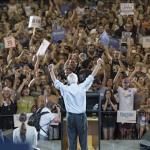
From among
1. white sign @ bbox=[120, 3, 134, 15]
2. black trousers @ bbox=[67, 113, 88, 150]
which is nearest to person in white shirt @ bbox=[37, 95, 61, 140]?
black trousers @ bbox=[67, 113, 88, 150]

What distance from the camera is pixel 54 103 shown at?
387 inches

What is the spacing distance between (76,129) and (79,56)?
3624mm

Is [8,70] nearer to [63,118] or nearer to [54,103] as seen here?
[54,103]

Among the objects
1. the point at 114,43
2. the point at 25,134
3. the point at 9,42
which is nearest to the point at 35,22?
the point at 9,42

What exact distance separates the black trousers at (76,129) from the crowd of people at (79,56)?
661 mm

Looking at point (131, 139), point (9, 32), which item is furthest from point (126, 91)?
point (9, 32)

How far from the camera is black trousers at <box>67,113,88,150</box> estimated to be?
7.29 m

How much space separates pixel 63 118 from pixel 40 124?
1.59m

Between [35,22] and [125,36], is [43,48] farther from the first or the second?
[125,36]

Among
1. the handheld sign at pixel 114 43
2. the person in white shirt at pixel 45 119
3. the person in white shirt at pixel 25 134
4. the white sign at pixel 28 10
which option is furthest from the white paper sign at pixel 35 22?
the person in white shirt at pixel 25 134

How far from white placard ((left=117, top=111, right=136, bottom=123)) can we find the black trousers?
7.98ft

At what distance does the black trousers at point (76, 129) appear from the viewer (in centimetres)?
729

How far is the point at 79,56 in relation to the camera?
35.7ft

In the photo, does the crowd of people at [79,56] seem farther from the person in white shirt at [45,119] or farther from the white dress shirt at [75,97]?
the white dress shirt at [75,97]
